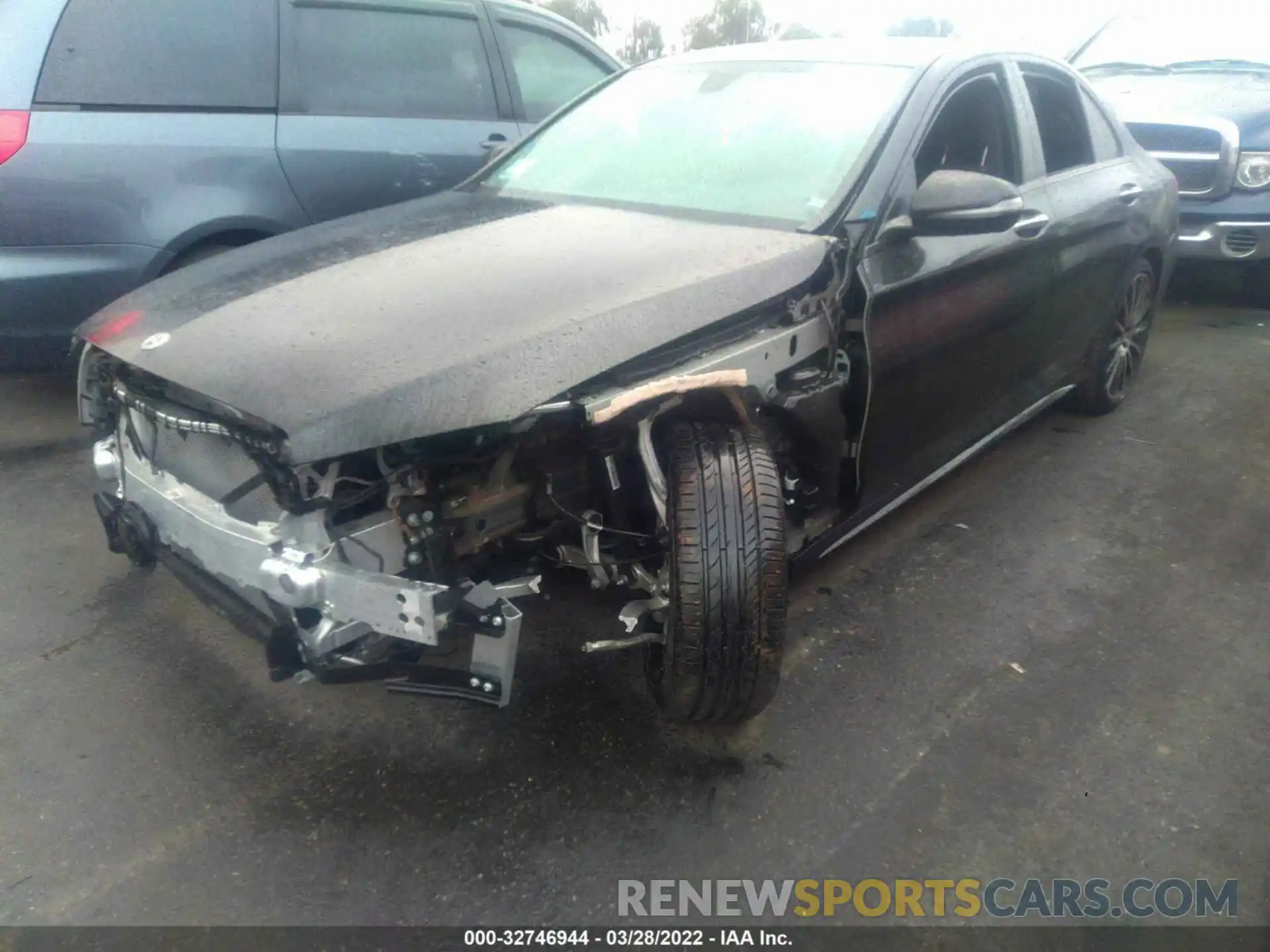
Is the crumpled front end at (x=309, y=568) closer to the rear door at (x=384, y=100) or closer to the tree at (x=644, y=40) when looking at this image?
the rear door at (x=384, y=100)

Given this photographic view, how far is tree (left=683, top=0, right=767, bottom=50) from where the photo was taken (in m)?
27.0

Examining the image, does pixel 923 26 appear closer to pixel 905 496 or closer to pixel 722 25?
pixel 722 25

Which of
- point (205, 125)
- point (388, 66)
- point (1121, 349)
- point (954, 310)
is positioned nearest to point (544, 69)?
point (388, 66)

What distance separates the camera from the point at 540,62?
5.08 m

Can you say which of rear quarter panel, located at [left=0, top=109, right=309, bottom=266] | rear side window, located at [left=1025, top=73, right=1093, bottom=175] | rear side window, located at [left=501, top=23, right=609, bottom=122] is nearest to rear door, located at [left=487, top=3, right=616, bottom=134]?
rear side window, located at [left=501, top=23, right=609, bottom=122]

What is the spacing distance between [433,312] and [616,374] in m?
0.44

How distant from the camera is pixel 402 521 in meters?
2.02

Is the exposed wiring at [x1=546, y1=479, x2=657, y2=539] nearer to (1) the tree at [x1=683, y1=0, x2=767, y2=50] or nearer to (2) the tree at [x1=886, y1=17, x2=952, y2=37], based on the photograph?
(2) the tree at [x1=886, y1=17, x2=952, y2=37]

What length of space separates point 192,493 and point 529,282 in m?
0.95

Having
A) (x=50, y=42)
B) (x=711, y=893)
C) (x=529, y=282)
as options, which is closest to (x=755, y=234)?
(x=529, y=282)

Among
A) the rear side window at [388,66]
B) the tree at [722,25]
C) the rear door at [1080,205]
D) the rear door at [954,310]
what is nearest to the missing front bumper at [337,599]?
the rear door at [954,310]

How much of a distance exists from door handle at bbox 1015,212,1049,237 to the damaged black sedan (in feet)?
0.04

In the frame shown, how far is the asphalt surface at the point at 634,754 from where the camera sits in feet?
6.67

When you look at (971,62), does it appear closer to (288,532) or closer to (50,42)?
(288,532)
